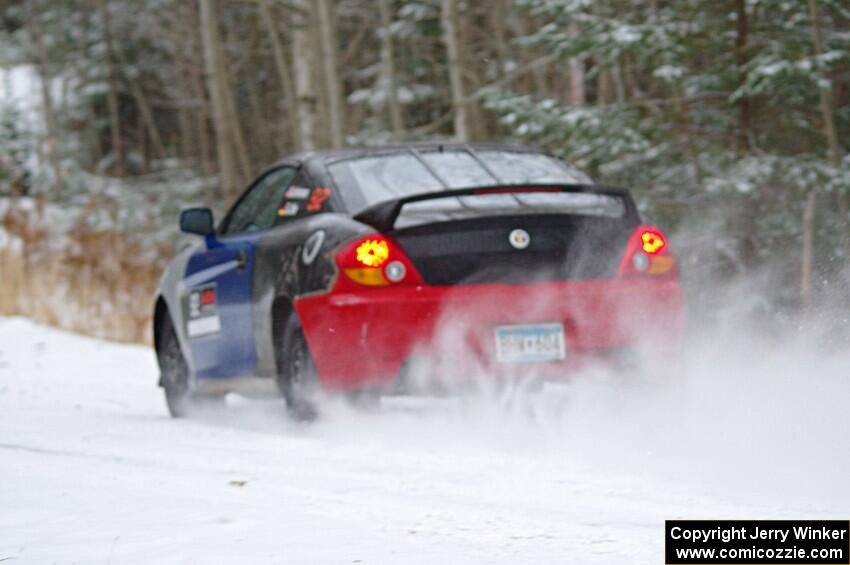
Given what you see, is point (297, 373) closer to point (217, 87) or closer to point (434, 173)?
point (434, 173)

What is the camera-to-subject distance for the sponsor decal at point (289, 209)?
667 centimetres

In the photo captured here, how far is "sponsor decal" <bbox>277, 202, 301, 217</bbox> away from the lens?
263 inches

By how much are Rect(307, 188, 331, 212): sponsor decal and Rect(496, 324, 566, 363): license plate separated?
126 centimetres

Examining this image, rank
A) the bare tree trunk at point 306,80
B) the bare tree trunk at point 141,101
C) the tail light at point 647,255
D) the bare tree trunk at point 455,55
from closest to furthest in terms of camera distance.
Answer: the tail light at point 647,255
the bare tree trunk at point 455,55
the bare tree trunk at point 306,80
the bare tree trunk at point 141,101

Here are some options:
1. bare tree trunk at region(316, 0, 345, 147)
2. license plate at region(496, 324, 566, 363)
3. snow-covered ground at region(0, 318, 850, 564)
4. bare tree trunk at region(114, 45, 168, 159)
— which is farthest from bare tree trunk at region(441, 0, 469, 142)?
bare tree trunk at region(114, 45, 168, 159)

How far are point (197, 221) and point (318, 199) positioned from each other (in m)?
1.28

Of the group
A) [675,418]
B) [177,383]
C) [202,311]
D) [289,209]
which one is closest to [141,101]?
[177,383]

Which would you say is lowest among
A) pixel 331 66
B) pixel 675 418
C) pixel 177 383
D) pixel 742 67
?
pixel 177 383

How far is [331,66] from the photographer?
17.4 meters

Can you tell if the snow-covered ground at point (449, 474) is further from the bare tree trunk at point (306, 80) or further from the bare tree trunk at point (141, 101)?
the bare tree trunk at point (141, 101)

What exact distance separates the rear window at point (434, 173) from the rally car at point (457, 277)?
0.04 ft

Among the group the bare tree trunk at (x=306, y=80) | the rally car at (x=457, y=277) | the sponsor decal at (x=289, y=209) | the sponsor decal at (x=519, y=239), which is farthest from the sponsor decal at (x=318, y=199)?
the bare tree trunk at (x=306, y=80)

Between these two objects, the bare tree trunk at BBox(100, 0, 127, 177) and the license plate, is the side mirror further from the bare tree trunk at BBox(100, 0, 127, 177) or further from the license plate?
the bare tree trunk at BBox(100, 0, 127, 177)

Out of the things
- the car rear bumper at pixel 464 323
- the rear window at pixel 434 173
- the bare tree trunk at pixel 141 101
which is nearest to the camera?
the car rear bumper at pixel 464 323
